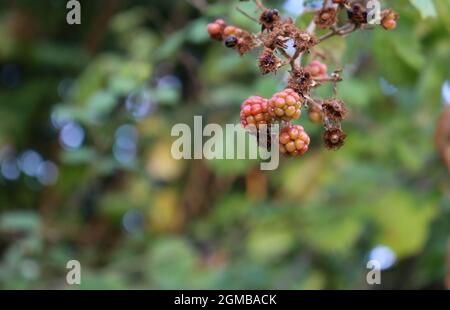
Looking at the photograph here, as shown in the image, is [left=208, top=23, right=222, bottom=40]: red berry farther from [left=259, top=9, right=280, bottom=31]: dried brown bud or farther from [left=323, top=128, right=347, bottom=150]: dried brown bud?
[left=323, top=128, right=347, bottom=150]: dried brown bud

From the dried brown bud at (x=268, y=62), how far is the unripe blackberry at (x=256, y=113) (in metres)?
0.07

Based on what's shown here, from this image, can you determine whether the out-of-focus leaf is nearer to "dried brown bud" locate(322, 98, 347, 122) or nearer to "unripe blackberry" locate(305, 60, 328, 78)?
"unripe blackberry" locate(305, 60, 328, 78)

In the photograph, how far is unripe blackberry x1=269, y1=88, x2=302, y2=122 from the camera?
5.28 ft

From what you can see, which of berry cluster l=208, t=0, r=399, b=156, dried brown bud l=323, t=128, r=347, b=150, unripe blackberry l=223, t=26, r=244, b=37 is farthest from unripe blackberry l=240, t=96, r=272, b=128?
unripe blackberry l=223, t=26, r=244, b=37

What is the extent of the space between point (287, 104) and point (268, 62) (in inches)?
4.6

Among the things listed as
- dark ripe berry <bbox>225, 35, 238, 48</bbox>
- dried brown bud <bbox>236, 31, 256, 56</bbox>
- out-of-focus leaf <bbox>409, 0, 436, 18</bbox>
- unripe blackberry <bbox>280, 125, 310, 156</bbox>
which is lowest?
unripe blackberry <bbox>280, 125, 310, 156</bbox>

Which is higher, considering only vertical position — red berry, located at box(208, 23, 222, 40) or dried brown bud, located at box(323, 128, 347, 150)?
red berry, located at box(208, 23, 222, 40)

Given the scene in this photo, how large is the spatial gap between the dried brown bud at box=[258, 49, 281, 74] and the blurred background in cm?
92

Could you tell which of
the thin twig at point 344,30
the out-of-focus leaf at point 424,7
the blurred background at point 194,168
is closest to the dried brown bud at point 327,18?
the thin twig at point 344,30

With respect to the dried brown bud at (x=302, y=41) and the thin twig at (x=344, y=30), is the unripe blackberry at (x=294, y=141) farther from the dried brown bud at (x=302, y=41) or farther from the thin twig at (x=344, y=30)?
the thin twig at (x=344, y=30)

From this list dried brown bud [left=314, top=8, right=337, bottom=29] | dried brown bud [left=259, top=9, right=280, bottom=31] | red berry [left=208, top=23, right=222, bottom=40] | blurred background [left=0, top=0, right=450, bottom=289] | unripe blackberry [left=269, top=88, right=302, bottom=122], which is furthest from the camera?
blurred background [left=0, top=0, right=450, bottom=289]

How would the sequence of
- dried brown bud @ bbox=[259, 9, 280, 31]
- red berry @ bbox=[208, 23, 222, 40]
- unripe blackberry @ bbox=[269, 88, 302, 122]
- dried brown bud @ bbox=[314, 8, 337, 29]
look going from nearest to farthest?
unripe blackberry @ bbox=[269, 88, 302, 122]
dried brown bud @ bbox=[259, 9, 280, 31]
dried brown bud @ bbox=[314, 8, 337, 29]
red berry @ bbox=[208, 23, 222, 40]

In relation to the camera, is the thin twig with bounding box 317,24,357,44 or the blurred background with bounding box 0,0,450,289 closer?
the thin twig with bounding box 317,24,357,44
